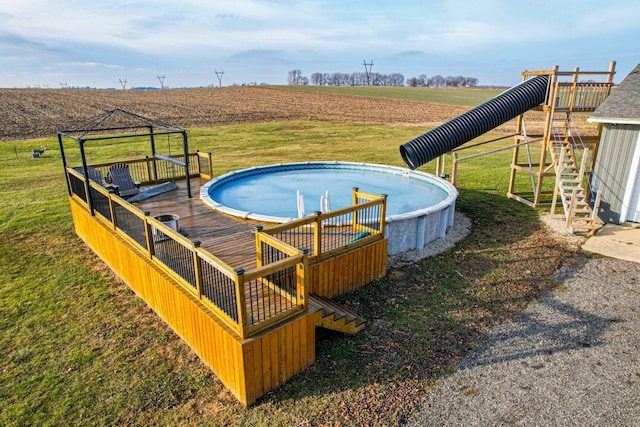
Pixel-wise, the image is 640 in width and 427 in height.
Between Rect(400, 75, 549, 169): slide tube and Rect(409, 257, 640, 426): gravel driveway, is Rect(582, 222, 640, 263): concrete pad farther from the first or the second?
Rect(400, 75, 549, 169): slide tube

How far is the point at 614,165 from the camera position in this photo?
12.4m

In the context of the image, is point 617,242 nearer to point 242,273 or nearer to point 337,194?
point 337,194

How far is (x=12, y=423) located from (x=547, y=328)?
8283mm

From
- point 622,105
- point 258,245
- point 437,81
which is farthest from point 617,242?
point 437,81

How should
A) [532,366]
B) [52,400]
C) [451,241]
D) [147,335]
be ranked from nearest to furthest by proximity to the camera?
[52,400]
[532,366]
[147,335]
[451,241]

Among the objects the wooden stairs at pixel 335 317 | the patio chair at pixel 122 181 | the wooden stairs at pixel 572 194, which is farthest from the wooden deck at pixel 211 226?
the wooden stairs at pixel 572 194

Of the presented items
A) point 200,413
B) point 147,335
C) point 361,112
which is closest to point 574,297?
point 200,413

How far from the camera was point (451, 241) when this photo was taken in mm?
11125

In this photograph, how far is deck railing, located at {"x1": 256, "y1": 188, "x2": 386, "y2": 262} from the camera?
7636 mm

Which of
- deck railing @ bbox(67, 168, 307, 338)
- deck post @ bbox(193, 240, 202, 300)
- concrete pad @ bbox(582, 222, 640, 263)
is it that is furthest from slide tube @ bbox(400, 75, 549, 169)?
deck post @ bbox(193, 240, 202, 300)

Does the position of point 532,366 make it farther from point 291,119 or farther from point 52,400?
point 291,119

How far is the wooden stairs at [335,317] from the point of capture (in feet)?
21.3

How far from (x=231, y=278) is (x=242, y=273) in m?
0.40

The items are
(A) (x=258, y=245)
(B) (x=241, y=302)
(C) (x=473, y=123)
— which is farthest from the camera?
(C) (x=473, y=123)
